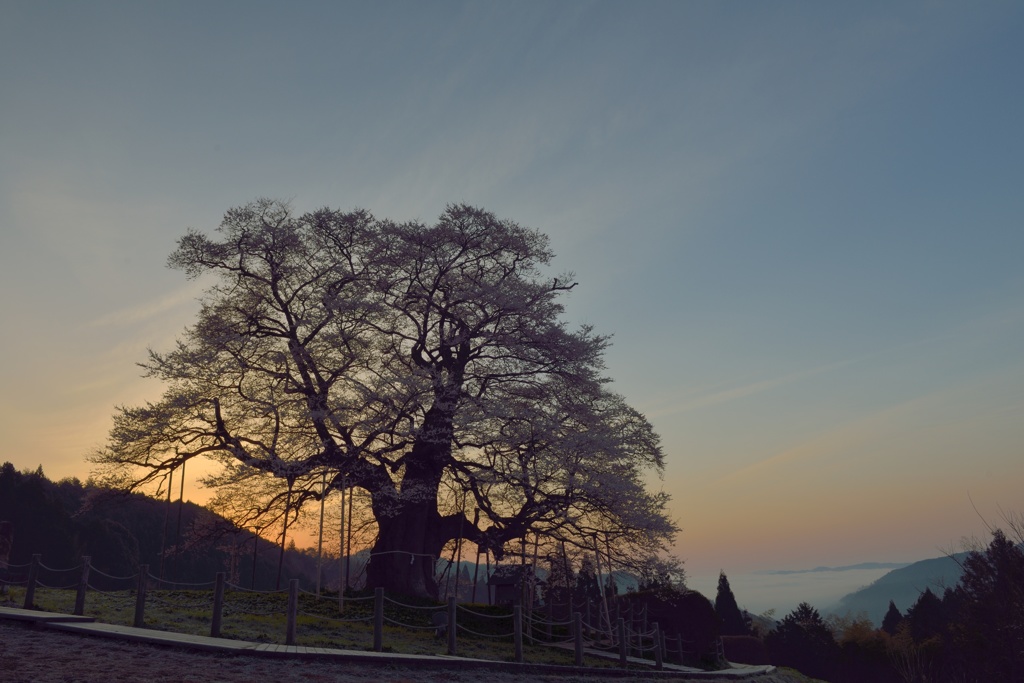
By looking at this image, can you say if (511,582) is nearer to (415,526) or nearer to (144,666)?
(415,526)

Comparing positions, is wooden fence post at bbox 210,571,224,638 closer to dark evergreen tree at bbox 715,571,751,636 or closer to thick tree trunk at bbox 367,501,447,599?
thick tree trunk at bbox 367,501,447,599

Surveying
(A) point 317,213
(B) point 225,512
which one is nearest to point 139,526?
(B) point 225,512

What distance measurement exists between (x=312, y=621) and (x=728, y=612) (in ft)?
180

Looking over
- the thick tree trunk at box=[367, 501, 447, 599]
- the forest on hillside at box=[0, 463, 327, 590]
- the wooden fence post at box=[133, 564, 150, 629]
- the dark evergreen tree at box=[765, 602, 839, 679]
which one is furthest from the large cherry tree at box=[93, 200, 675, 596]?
the dark evergreen tree at box=[765, 602, 839, 679]

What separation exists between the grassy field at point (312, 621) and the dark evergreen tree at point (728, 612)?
45.4 metres

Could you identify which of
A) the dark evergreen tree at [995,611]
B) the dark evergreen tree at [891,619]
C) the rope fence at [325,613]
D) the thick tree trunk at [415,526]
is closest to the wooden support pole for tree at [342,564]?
the rope fence at [325,613]

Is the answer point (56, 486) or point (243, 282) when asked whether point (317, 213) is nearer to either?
point (243, 282)

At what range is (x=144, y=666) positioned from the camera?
36.0ft

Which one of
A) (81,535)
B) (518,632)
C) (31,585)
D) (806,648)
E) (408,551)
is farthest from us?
(81,535)

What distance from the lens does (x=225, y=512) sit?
85.6 ft

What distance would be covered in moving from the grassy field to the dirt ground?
2391 mm

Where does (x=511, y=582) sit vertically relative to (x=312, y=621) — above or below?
above

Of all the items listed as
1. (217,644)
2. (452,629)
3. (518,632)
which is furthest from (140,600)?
(518,632)

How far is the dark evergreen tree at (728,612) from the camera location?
64.2 metres
